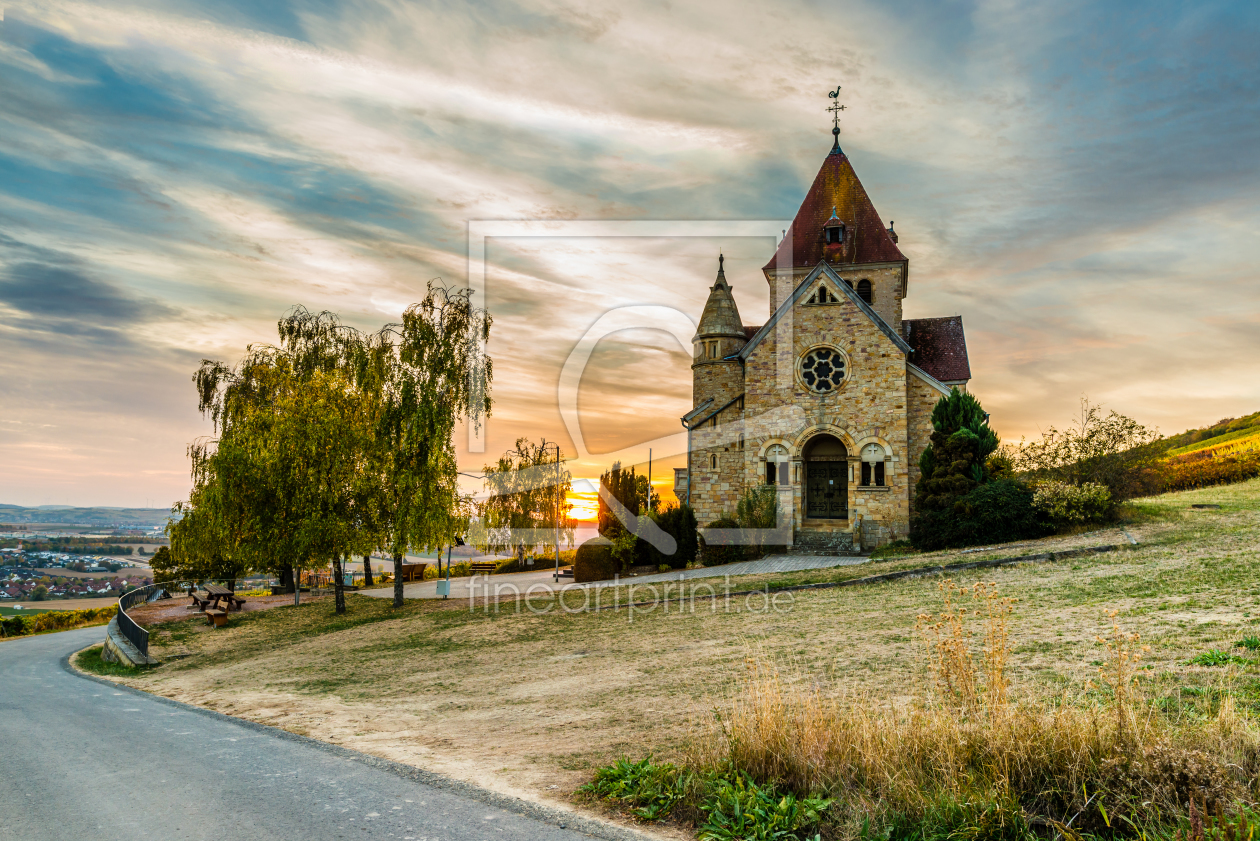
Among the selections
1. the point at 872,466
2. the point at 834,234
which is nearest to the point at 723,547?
the point at 872,466

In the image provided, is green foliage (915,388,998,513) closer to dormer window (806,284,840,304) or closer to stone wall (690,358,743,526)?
dormer window (806,284,840,304)

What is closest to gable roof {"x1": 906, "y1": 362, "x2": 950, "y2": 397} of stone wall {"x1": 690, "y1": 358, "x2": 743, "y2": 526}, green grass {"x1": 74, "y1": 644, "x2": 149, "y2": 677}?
stone wall {"x1": 690, "y1": 358, "x2": 743, "y2": 526}

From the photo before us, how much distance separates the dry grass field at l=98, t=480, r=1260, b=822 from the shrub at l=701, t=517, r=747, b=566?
684 cm

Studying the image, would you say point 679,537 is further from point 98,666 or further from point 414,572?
point 98,666

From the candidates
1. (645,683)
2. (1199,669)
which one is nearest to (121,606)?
(645,683)

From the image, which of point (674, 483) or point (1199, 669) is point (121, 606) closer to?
point (674, 483)

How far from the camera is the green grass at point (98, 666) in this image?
688 inches

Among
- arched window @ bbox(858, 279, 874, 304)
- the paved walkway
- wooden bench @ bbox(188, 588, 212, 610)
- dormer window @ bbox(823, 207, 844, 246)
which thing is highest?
dormer window @ bbox(823, 207, 844, 246)

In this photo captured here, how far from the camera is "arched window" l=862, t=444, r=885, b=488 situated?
91.7 feet

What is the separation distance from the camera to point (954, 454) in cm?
2405

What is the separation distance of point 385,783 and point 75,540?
110989mm

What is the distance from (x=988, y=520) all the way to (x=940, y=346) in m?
13.7

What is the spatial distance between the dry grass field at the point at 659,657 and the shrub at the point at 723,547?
684cm

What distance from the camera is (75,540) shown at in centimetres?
9175
